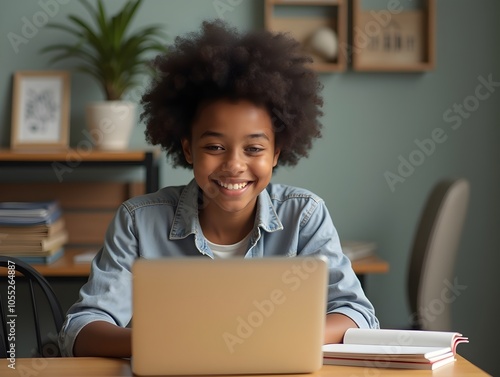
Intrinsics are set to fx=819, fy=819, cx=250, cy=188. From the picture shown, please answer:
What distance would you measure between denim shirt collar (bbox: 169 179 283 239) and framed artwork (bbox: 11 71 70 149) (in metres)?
1.32

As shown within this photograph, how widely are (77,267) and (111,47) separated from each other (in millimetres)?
795

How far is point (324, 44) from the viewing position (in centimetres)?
305

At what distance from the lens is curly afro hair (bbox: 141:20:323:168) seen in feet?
5.70

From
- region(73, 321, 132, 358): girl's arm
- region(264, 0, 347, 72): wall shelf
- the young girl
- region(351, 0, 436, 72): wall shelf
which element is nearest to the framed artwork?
region(264, 0, 347, 72): wall shelf

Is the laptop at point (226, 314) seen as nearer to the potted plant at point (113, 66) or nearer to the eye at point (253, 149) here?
the eye at point (253, 149)

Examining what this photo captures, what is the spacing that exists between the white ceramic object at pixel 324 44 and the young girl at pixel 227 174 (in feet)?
3.95

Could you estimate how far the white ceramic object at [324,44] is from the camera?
3055 mm

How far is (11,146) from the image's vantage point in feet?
9.96

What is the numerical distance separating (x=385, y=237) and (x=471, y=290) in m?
0.40

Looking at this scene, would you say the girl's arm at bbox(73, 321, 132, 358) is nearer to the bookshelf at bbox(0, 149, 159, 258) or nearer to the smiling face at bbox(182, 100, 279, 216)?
the smiling face at bbox(182, 100, 279, 216)

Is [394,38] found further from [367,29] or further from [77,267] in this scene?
[77,267]

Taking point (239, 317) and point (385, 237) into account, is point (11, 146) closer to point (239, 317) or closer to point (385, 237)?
point (385, 237)

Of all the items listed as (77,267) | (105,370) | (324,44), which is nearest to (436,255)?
(324,44)

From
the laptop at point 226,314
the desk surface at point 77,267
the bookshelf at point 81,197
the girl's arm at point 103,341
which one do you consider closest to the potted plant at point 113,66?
the bookshelf at point 81,197
